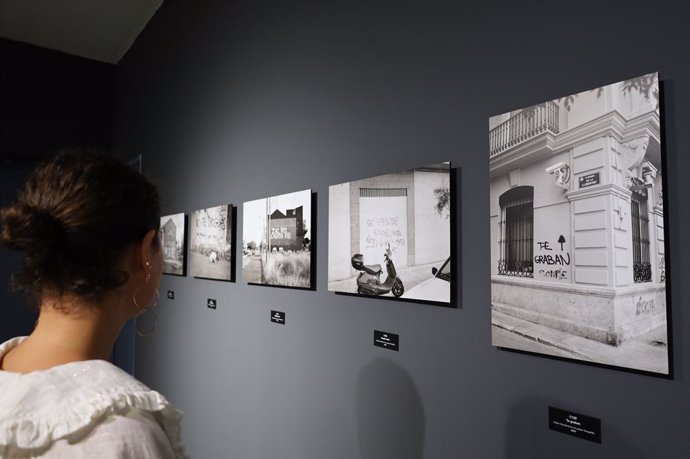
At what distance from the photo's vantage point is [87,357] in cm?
88

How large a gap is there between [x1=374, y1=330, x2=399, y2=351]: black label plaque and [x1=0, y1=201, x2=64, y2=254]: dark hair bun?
3.78ft

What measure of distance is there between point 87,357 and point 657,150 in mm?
1261

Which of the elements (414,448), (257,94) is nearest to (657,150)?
(414,448)

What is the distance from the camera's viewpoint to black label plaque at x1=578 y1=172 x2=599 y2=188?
44.1 inches

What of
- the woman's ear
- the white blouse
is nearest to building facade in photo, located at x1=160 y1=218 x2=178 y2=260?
the woman's ear

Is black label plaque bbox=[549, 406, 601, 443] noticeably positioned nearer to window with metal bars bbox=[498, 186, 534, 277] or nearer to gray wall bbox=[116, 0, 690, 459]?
gray wall bbox=[116, 0, 690, 459]

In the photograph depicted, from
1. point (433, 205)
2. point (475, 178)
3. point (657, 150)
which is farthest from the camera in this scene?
point (433, 205)

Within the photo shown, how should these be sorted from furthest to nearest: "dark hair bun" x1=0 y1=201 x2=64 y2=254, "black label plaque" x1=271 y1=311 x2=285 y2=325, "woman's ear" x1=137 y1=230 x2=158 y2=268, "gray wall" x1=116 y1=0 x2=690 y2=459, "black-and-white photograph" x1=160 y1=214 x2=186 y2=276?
"black-and-white photograph" x1=160 y1=214 x2=186 y2=276 < "black label plaque" x1=271 y1=311 x2=285 y2=325 < "gray wall" x1=116 y1=0 x2=690 y2=459 < "woman's ear" x1=137 y1=230 x2=158 y2=268 < "dark hair bun" x1=0 y1=201 x2=64 y2=254

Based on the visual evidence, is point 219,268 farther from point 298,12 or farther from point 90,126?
point 90,126

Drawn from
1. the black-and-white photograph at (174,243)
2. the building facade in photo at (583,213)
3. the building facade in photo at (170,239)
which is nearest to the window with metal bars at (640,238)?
the building facade in photo at (583,213)

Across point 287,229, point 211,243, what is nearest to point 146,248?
point 287,229

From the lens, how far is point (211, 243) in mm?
3035

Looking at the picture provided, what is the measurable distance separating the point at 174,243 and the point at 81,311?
2851 millimetres

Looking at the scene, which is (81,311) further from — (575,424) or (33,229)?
(575,424)
